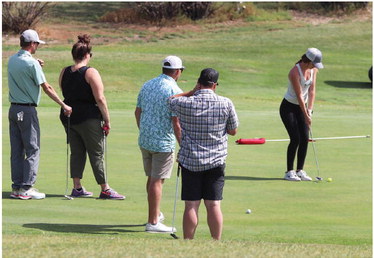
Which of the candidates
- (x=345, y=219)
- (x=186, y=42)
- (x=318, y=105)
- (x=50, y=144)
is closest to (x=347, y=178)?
(x=345, y=219)

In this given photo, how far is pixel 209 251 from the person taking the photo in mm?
7145

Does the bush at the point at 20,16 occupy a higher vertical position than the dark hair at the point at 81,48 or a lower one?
lower

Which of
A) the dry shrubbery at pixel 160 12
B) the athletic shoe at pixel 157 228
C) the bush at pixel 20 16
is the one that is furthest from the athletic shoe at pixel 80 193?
the dry shrubbery at pixel 160 12

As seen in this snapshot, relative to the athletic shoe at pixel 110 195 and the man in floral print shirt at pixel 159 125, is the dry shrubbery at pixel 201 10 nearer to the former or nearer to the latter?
the athletic shoe at pixel 110 195

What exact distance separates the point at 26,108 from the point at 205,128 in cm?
289

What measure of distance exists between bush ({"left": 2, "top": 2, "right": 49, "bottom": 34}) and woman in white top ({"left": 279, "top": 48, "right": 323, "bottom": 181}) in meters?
24.1

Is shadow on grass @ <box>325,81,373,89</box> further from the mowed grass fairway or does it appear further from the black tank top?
the black tank top

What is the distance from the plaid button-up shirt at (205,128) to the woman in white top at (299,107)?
3749 millimetres

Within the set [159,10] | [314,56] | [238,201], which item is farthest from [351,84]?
[238,201]

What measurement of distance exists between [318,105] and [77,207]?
1463cm

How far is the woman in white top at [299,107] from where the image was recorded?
1197cm

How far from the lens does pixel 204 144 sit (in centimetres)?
819

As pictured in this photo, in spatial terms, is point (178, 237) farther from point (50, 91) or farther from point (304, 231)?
point (50, 91)

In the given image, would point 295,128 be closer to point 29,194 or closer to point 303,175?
point 303,175
